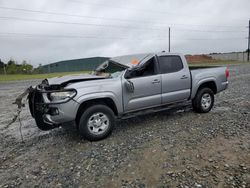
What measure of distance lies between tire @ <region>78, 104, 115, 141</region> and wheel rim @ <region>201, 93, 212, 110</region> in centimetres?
296

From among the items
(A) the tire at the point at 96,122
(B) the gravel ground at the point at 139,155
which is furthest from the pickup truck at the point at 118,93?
(B) the gravel ground at the point at 139,155

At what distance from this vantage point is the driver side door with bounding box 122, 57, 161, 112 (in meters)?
4.88

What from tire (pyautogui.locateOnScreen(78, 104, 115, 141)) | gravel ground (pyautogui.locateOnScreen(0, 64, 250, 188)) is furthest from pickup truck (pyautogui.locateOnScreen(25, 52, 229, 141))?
gravel ground (pyautogui.locateOnScreen(0, 64, 250, 188))

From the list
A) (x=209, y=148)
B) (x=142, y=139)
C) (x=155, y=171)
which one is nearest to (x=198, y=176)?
(x=155, y=171)

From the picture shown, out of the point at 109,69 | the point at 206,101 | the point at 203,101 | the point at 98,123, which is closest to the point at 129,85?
the point at 98,123

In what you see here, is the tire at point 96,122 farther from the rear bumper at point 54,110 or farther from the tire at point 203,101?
the tire at point 203,101

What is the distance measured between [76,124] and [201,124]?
2.94 metres

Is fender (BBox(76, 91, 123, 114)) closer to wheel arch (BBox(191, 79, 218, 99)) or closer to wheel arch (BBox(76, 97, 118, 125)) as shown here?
wheel arch (BBox(76, 97, 118, 125))

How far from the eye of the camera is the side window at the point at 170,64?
5.51 m

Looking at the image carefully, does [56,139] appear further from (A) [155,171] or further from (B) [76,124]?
(A) [155,171]

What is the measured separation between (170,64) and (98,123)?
2.46m

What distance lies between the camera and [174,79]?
5.55 meters

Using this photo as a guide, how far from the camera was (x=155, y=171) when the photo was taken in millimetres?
3312

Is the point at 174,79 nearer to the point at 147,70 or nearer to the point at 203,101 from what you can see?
the point at 147,70
